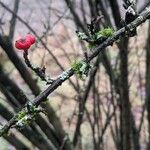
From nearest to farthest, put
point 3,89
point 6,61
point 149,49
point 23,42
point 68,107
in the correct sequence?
point 23,42 → point 3,89 → point 6,61 → point 149,49 → point 68,107

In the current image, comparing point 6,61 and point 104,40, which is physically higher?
point 6,61

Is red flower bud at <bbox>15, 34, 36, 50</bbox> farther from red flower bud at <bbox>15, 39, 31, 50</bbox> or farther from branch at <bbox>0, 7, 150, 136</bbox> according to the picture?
branch at <bbox>0, 7, 150, 136</bbox>

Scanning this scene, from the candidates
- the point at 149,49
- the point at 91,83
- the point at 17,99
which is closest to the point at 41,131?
the point at 17,99

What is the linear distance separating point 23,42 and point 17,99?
1.20m

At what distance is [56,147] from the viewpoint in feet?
7.57

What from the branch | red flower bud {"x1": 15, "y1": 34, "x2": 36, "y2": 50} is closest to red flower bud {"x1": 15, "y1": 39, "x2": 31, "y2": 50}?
red flower bud {"x1": 15, "y1": 34, "x2": 36, "y2": 50}

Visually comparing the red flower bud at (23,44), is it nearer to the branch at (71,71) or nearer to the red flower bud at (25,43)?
the red flower bud at (25,43)

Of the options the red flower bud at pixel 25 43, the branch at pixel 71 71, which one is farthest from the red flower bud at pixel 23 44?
the branch at pixel 71 71

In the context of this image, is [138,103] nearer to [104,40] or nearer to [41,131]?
[41,131]

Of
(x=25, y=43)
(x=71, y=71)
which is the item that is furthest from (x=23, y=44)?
(x=71, y=71)

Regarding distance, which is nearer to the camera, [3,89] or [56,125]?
[3,89]

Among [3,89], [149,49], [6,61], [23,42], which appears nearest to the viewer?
[23,42]

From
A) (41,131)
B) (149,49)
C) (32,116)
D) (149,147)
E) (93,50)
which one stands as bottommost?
(32,116)

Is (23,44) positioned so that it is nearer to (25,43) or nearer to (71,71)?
(25,43)
